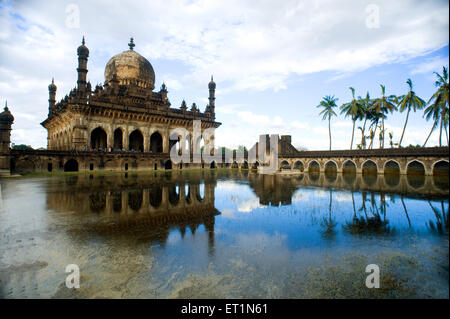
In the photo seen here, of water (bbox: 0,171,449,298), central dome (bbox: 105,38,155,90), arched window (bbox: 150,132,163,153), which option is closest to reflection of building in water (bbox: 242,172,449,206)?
water (bbox: 0,171,449,298)

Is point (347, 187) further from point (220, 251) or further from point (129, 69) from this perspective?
point (129, 69)

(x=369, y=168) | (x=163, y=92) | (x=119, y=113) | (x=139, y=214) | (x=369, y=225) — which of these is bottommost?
(x=369, y=225)

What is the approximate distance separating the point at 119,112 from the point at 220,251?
114 feet

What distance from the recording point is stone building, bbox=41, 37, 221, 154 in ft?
103

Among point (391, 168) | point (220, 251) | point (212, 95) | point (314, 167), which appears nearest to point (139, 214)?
point (220, 251)

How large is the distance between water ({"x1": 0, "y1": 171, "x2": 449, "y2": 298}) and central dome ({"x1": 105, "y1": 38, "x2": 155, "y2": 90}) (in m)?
36.6

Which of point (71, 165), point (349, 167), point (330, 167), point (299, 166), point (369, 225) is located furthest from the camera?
point (299, 166)

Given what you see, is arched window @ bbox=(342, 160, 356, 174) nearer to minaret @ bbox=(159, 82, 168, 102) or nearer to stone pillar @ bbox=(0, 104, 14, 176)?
minaret @ bbox=(159, 82, 168, 102)

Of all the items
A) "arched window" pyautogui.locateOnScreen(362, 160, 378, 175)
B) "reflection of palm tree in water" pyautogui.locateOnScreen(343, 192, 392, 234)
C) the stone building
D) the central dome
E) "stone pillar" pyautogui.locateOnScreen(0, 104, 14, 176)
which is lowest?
"reflection of palm tree in water" pyautogui.locateOnScreen(343, 192, 392, 234)

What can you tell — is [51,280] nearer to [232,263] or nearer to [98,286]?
[98,286]

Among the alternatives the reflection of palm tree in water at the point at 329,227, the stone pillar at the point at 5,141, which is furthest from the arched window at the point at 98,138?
the reflection of palm tree in water at the point at 329,227

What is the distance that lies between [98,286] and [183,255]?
1559mm

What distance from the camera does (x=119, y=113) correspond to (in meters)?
34.4

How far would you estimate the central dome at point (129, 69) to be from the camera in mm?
40438
